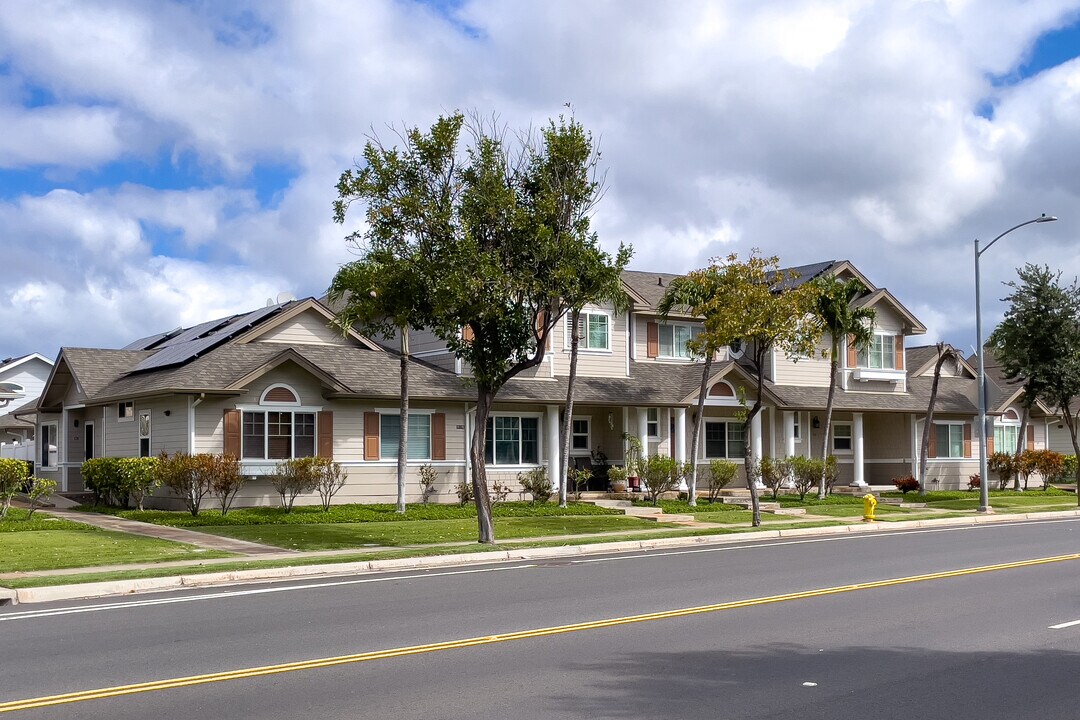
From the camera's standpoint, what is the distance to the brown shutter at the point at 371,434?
1245 inches

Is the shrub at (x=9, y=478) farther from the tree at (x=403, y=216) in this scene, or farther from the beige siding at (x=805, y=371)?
the beige siding at (x=805, y=371)

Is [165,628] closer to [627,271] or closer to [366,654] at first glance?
[366,654]

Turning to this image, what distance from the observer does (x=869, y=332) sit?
38.2 metres

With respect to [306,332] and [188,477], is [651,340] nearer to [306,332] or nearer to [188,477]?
[306,332]

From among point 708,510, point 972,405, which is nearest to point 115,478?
point 708,510

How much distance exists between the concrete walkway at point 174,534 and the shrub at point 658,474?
14437 mm

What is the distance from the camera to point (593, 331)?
37.2m

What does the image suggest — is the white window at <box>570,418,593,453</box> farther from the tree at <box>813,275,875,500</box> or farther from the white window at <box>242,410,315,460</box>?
the white window at <box>242,410,315,460</box>

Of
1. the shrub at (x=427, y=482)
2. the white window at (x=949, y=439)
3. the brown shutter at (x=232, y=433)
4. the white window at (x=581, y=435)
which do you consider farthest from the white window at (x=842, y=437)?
the brown shutter at (x=232, y=433)

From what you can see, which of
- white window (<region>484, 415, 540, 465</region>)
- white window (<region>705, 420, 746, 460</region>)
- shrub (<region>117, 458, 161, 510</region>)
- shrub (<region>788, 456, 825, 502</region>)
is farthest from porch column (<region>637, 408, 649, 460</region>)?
shrub (<region>117, 458, 161, 510</region>)

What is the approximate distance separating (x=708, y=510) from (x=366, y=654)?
2365 centimetres

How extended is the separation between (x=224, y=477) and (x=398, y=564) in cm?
1009

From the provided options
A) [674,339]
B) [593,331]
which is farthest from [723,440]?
[593,331]

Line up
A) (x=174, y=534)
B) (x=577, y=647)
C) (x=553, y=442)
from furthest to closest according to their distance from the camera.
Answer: (x=553, y=442), (x=174, y=534), (x=577, y=647)
